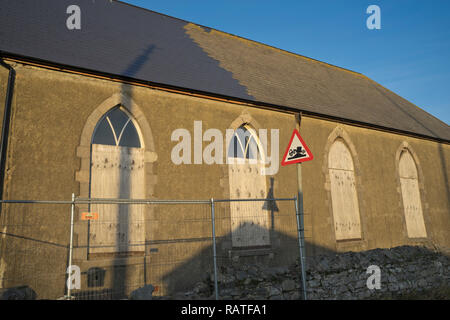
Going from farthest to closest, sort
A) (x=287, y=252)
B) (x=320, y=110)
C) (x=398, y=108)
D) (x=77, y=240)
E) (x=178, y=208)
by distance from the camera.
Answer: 1. (x=398, y=108)
2. (x=320, y=110)
3. (x=287, y=252)
4. (x=178, y=208)
5. (x=77, y=240)

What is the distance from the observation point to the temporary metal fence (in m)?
7.18

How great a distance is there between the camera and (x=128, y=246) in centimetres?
865

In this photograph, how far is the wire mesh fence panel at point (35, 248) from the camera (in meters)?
7.18

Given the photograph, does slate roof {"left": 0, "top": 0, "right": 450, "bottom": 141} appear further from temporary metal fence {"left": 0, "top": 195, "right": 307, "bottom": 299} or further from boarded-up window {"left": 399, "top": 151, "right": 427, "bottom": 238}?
temporary metal fence {"left": 0, "top": 195, "right": 307, "bottom": 299}

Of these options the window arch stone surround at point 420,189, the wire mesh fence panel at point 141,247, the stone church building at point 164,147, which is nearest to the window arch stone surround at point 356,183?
the stone church building at point 164,147

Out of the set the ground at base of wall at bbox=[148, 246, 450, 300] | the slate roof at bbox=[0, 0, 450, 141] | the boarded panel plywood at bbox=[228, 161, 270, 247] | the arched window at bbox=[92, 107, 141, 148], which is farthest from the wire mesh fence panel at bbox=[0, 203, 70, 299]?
the boarded panel plywood at bbox=[228, 161, 270, 247]

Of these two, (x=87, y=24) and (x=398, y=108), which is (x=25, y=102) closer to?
(x=87, y=24)

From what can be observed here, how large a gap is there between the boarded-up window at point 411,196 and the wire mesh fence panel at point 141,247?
1039cm

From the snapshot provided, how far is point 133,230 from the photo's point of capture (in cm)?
885

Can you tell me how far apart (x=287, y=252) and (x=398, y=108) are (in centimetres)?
1258

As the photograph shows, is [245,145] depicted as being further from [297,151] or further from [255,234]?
[297,151]

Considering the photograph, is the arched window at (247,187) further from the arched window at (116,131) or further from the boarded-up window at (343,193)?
the boarded-up window at (343,193)

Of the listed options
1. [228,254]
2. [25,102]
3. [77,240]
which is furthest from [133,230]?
[25,102]

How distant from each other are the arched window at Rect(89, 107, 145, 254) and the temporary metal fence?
0.08ft
